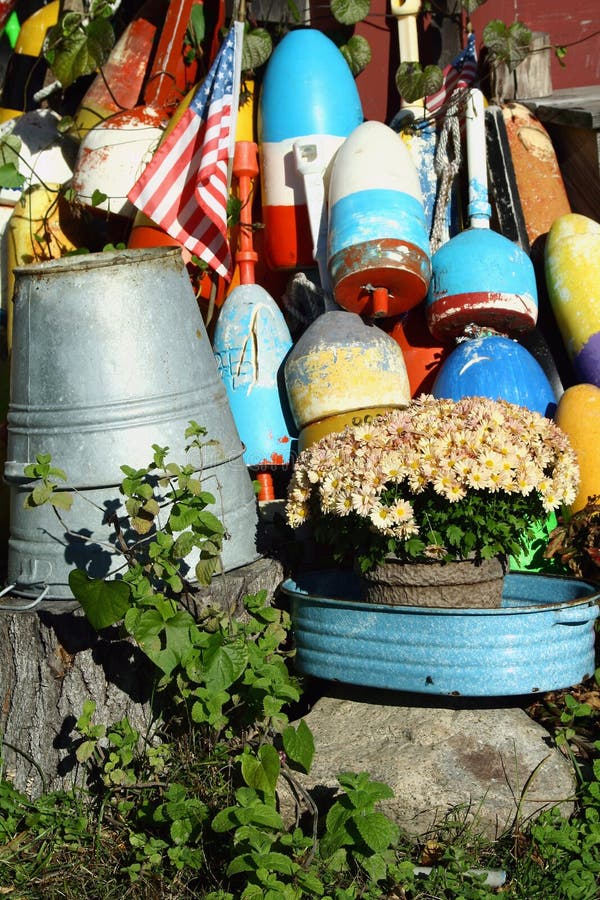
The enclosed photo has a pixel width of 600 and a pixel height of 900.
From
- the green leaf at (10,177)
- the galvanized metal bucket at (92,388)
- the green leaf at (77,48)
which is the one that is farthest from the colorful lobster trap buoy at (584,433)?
the green leaf at (77,48)

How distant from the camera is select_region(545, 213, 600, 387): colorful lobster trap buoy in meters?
3.02

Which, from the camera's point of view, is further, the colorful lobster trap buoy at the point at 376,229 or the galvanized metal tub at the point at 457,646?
the colorful lobster trap buoy at the point at 376,229

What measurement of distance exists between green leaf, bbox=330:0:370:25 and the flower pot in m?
2.52

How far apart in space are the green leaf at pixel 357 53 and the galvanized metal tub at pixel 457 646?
252cm

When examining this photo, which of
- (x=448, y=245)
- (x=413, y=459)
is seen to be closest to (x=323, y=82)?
(x=448, y=245)

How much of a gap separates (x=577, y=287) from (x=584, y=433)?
2.17 feet

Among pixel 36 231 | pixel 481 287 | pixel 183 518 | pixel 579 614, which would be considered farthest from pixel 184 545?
pixel 36 231

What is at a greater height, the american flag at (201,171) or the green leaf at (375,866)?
the american flag at (201,171)

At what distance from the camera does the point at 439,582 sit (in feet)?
6.83

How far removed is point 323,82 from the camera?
11.2 feet

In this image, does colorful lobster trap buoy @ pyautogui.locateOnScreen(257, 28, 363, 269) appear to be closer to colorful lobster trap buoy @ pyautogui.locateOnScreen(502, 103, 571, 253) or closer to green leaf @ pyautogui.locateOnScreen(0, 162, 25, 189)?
colorful lobster trap buoy @ pyautogui.locateOnScreen(502, 103, 571, 253)

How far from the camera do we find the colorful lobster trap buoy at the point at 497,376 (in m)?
2.84

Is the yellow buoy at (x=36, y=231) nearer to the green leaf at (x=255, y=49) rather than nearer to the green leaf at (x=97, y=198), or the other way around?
the green leaf at (x=97, y=198)

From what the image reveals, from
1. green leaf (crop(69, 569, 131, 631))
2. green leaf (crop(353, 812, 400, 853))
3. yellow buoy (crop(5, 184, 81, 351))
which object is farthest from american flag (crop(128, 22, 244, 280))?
green leaf (crop(353, 812, 400, 853))
